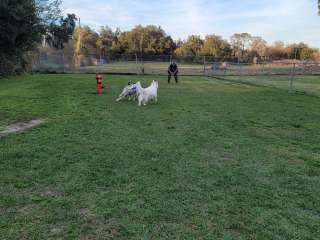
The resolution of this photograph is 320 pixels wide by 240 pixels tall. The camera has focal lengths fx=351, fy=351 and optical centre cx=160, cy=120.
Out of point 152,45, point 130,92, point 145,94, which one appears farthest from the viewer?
point 152,45

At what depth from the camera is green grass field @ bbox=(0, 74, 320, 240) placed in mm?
3410

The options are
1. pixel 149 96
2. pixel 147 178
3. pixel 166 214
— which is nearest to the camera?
pixel 166 214

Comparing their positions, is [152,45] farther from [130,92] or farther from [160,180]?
[160,180]

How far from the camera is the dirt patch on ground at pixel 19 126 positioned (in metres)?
7.69

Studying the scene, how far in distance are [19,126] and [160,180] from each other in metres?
4.96

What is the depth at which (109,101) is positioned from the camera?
1310 centimetres

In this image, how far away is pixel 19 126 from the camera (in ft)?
27.2

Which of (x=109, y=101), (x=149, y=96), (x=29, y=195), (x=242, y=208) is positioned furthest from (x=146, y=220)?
(x=109, y=101)

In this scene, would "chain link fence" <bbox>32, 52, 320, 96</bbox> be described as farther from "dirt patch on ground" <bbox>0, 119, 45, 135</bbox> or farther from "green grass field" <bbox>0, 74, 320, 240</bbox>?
"green grass field" <bbox>0, 74, 320, 240</bbox>

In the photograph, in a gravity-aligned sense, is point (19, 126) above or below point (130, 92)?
below

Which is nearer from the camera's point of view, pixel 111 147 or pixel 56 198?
pixel 56 198

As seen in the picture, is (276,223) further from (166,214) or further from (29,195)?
(29,195)

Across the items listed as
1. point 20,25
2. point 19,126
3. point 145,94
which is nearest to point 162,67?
point 145,94

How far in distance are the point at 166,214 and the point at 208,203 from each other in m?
0.57
